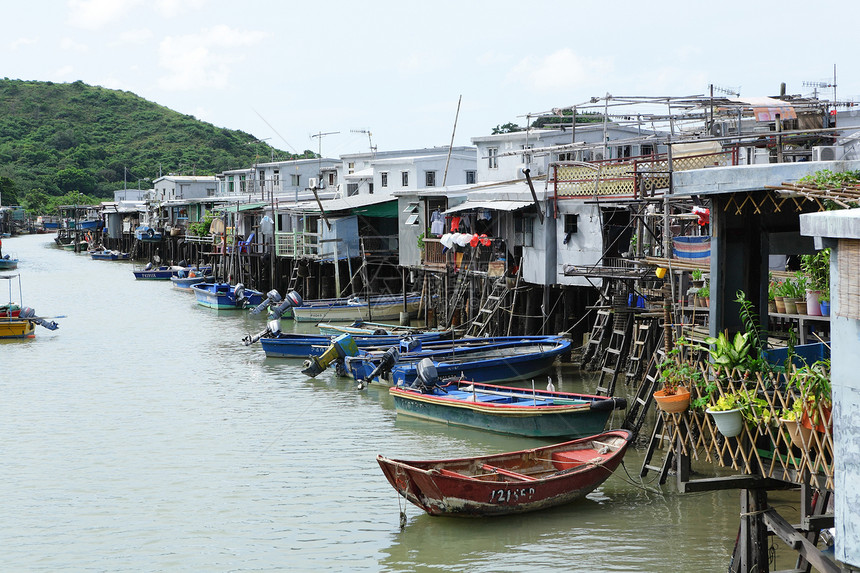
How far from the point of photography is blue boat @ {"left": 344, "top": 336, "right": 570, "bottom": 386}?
2127cm

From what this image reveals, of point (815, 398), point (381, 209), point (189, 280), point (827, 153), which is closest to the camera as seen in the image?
point (815, 398)

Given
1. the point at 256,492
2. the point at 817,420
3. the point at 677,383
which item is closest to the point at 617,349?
the point at 256,492

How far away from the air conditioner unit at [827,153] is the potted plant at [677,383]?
2674 millimetres

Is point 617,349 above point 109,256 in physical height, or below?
below

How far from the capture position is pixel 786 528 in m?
9.16

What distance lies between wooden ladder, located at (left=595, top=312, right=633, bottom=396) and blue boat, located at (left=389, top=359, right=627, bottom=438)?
2.46 ft

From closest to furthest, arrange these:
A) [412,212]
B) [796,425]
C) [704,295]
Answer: [796,425] → [704,295] → [412,212]

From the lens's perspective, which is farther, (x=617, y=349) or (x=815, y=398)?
(x=617, y=349)

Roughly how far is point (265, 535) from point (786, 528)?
725cm

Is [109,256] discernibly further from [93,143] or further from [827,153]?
[827,153]

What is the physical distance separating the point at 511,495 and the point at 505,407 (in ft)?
13.5

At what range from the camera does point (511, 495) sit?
1327 centimetres

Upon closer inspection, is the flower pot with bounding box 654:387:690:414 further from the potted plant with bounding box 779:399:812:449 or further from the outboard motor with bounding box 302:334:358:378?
the outboard motor with bounding box 302:334:358:378

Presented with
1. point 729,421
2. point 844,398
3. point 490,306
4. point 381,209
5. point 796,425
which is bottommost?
point 729,421
